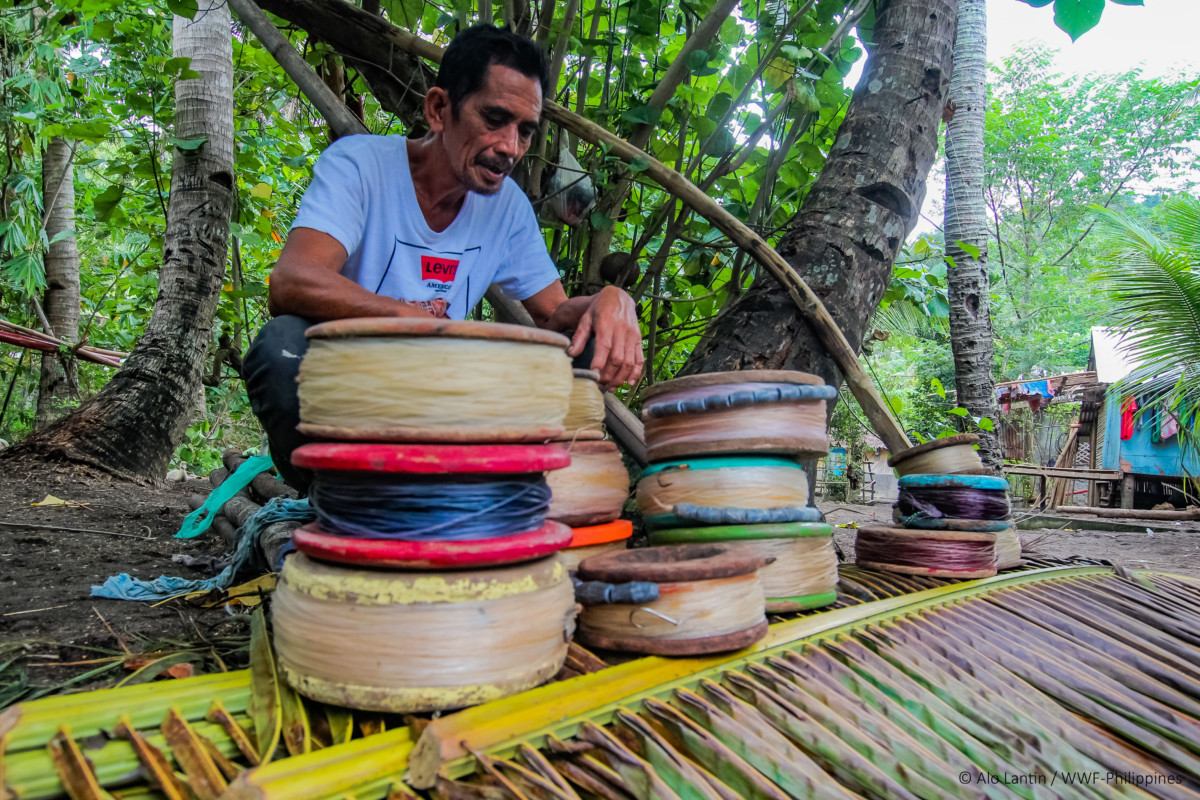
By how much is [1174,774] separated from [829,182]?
2.02m

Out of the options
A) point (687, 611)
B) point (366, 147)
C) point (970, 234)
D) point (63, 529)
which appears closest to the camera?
point (687, 611)

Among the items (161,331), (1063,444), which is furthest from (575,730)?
(1063,444)

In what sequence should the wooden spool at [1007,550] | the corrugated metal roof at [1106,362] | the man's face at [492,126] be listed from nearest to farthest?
the man's face at [492,126]
the wooden spool at [1007,550]
the corrugated metal roof at [1106,362]

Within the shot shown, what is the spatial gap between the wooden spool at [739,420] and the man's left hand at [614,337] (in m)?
0.16

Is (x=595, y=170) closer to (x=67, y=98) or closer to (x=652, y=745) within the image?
(x=652, y=745)

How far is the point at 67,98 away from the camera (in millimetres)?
6809

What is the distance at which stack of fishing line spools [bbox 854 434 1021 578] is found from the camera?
2.08 metres

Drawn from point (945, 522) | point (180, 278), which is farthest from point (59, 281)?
point (945, 522)

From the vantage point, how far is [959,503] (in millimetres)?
2201

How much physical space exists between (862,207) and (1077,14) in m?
0.78

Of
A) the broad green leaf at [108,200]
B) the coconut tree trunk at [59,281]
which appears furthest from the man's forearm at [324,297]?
the coconut tree trunk at [59,281]

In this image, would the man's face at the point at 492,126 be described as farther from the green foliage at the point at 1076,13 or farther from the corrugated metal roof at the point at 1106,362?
the corrugated metal roof at the point at 1106,362

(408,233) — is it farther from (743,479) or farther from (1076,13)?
(1076,13)

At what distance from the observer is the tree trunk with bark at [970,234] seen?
4.80 metres
